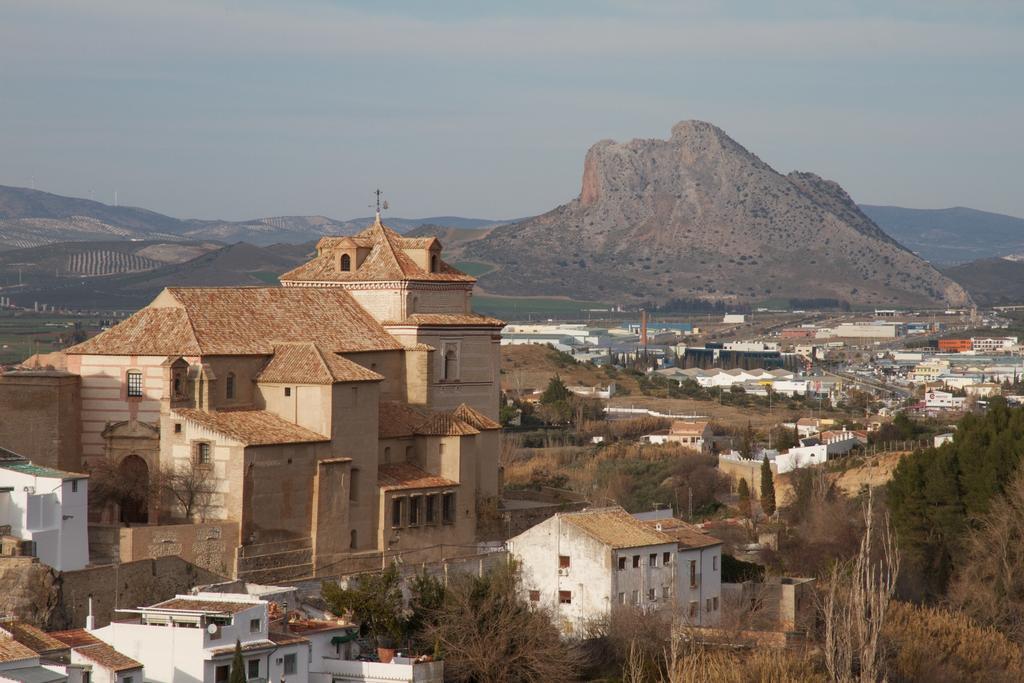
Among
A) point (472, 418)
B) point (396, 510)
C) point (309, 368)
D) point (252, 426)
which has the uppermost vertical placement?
point (309, 368)

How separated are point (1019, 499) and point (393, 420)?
65.0 feet

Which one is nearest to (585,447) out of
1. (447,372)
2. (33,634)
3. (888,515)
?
(888,515)

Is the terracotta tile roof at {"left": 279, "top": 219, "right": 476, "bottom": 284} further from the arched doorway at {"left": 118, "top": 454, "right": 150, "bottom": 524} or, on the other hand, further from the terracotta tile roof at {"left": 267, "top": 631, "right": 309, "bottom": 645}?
the terracotta tile roof at {"left": 267, "top": 631, "right": 309, "bottom": 645}

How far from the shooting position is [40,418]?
48312mm

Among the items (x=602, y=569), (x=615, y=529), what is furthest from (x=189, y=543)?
(x=615, y=529)

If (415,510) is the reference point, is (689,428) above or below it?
below

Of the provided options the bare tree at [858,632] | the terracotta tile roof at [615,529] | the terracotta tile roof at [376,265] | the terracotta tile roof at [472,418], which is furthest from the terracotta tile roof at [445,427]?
the bare tree at [858,632]

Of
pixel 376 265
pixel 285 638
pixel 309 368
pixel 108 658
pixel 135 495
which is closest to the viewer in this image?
pixel 108 658

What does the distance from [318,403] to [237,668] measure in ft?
38.5

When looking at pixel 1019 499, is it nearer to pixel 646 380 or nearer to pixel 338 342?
pixel 338 342

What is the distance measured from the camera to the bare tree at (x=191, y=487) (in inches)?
1880

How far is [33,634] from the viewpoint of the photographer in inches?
1535

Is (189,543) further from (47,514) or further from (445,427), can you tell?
(445,427)

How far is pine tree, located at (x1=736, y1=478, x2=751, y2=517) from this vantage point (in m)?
82.5
